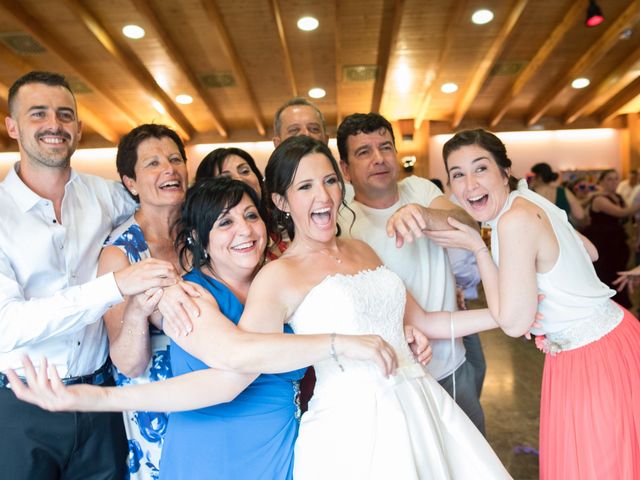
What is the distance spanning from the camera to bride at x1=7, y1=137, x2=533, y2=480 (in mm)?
1506

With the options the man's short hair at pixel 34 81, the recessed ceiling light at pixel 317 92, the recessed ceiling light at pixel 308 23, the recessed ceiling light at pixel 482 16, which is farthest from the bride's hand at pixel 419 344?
the recessed ceiling light at pixel 317 92

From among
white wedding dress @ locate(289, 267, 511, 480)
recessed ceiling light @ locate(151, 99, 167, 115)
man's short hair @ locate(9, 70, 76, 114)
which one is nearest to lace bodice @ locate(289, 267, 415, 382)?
white wedding dress @ locate(289, 267, 511, 480)

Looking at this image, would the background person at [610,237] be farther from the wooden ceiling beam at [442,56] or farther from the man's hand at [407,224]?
the man's hand at [407,224]

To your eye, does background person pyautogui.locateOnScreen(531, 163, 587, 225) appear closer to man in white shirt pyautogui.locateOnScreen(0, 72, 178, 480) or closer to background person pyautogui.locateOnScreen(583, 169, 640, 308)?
background person pyautogui.locateOnScreen(583, 169, 640, 308)

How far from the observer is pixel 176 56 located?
9.77m

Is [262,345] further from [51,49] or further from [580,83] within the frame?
[580,83]

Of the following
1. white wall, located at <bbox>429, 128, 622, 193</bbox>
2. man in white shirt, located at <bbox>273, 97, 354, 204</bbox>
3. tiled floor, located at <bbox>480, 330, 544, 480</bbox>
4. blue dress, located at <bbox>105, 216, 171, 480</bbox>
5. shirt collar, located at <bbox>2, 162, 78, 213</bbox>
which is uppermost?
white wall, located at <bbox>429, 128, 622, 193</bbox>

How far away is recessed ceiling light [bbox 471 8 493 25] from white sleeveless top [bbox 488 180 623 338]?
7970mm

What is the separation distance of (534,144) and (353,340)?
1532 cm

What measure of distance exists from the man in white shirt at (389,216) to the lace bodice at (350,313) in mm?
535

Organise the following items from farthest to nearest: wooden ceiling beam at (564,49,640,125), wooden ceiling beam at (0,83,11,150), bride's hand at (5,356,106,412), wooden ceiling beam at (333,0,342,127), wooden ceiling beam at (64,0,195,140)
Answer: wooden ceiling beam at (564,49,640,125) < wooden ceiling beam at (0,83,11,150) < wooden ceiling beam at (333,0,342,127) < wooden ceiling beam at (64,0,195,140) < bride's hand at (5,356,106,412)

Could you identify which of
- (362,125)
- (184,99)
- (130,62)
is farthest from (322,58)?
(362,125)

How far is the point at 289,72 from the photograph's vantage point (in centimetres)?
1066

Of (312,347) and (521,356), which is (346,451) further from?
(521,356)
